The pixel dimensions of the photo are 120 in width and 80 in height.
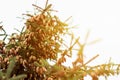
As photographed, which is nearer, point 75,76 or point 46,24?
point 75,76

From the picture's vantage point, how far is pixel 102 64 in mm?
5273

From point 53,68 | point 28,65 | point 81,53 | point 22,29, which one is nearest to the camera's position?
point 81,53

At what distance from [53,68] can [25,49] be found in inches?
49.5

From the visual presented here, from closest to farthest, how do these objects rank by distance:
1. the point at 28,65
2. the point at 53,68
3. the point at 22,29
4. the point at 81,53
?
the point at 81,53
the point at 53,68
the point at 28,65
the point at 22,29

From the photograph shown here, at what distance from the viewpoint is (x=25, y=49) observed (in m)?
6.19

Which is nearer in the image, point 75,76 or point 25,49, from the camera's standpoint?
point 75,76

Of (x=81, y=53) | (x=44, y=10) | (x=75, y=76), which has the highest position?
(x=44, y=10)

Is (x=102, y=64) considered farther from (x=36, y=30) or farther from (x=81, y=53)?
(x=36, y=30)

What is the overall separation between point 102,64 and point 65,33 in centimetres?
174

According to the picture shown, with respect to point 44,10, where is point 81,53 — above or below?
below

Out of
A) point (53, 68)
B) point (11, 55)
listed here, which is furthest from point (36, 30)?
point (53, 68)

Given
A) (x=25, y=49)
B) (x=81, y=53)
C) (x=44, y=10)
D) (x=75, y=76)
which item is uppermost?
(x=44, y=10)

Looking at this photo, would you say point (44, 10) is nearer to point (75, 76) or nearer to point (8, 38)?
point (8, 38)

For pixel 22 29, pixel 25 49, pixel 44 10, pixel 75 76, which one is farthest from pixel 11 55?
pixel 75 76
